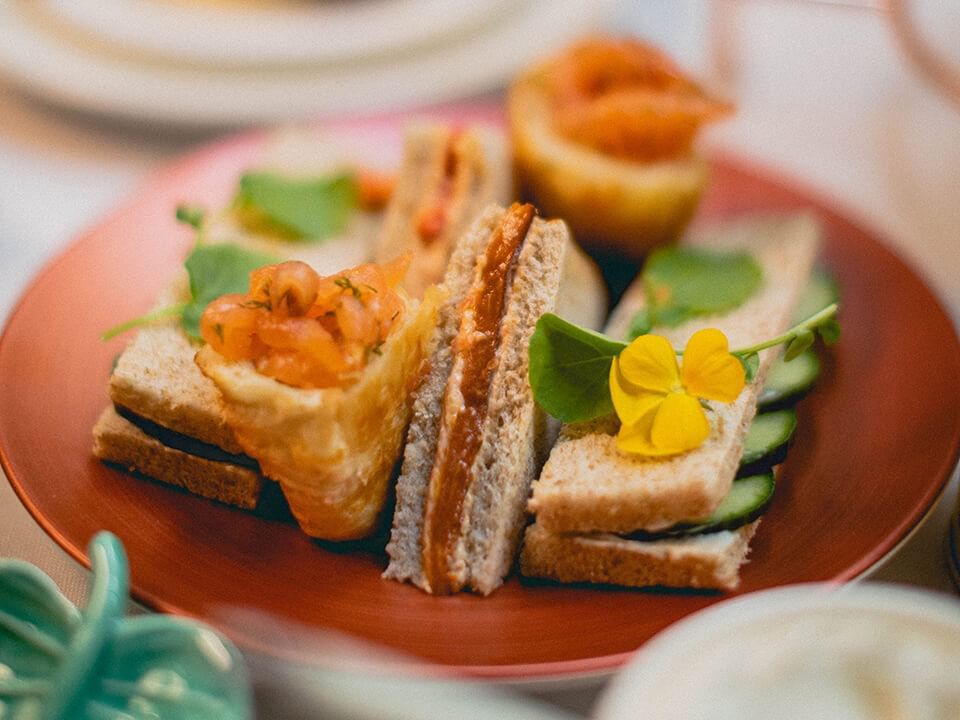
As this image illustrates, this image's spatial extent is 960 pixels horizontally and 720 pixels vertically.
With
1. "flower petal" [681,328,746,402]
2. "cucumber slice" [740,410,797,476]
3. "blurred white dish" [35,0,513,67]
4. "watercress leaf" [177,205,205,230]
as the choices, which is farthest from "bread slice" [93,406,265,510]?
"blurred white dish" [35,0,513,67]

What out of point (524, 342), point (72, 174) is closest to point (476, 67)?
point (72, 174)

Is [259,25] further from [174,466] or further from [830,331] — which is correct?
[830,331]

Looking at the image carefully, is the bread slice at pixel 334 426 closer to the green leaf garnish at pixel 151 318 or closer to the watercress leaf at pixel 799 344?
the green leaf garnish at pixel 151 318

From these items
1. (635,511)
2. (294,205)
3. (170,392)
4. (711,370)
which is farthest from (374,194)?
(635,511)

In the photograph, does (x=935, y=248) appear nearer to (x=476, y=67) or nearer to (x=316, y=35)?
(x=476, y=67)

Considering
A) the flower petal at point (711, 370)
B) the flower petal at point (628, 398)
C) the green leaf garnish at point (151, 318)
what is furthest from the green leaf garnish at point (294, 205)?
the flower petal at point (711, 370)
